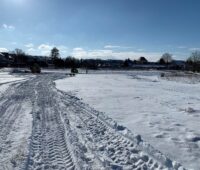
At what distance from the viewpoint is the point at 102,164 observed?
5.51 m

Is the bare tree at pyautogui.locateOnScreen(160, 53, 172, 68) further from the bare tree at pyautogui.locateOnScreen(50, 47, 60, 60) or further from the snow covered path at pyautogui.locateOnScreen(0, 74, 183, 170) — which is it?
the snow covered path at pyautogui.locateOnScreen(0, 74, 183, 170)

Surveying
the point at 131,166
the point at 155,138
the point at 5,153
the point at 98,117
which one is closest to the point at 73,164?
the point at 131,166

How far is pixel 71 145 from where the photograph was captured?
22.2 ft

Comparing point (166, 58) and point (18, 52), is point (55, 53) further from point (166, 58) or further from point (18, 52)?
point (166, 58)

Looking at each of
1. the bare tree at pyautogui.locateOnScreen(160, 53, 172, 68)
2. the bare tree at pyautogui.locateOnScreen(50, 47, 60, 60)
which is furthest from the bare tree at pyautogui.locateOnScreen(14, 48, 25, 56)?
the bare tree at pyautogui.locateOnScreen(160, 53, 172, 68)

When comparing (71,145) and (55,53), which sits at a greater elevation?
(55,53)

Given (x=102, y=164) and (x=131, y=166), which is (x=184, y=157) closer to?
(x=131, y=166)

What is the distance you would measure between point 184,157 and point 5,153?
13.0 ft

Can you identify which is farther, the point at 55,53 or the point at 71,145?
the point at 55,53

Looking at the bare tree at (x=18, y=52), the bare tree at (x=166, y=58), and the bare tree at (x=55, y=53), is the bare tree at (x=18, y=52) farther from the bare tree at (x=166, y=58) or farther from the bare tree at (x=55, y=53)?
the bare tree at (x=166, y=58)

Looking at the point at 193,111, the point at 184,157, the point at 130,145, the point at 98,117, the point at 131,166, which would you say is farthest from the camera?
the point at 193,111

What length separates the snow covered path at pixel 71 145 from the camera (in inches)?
219

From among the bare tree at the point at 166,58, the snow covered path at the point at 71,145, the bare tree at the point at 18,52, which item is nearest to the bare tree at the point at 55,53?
the bare tree at the point at 18,52

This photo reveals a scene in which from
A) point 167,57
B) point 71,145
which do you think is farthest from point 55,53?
point 71,145
